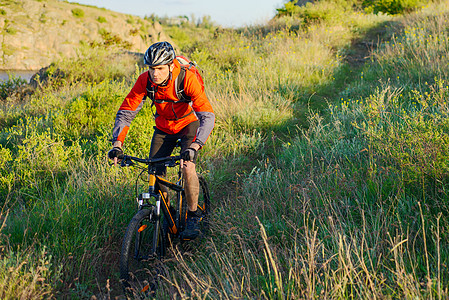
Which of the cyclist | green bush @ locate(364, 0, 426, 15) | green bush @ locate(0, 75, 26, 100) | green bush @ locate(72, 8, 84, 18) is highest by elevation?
green bush @ locate(72, 8, 84, 18)

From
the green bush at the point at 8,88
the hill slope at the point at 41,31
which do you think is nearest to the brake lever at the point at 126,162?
the green bush at the point at 8,88

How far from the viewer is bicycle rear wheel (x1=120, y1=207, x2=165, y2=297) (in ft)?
9.07

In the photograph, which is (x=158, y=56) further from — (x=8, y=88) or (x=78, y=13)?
(x=78, y=13)

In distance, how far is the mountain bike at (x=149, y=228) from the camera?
2799 mm

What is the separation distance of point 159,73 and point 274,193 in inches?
77.3

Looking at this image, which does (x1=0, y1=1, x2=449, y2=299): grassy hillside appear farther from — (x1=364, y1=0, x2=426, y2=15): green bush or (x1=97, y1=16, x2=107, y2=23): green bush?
(x1=97, y1=16, x2=107, y2=23): green bush

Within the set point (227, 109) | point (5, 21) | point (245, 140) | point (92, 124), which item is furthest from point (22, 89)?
point (5, 21)

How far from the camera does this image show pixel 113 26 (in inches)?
1844

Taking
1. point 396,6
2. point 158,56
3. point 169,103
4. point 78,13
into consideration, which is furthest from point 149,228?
point 78,13

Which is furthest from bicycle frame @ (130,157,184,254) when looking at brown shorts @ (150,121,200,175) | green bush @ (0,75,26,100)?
green bush @ (0,75,26,100)

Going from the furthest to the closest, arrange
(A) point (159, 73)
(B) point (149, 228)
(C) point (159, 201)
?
(B) point (149, 228) < (A) point (159, 73) < (C) point (159, 201)

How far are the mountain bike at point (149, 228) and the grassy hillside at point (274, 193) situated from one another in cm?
21

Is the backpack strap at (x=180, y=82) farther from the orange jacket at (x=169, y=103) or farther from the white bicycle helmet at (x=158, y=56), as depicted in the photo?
the white bicycle helmet at (x=158, y=56)

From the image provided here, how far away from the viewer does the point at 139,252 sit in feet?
10.4
